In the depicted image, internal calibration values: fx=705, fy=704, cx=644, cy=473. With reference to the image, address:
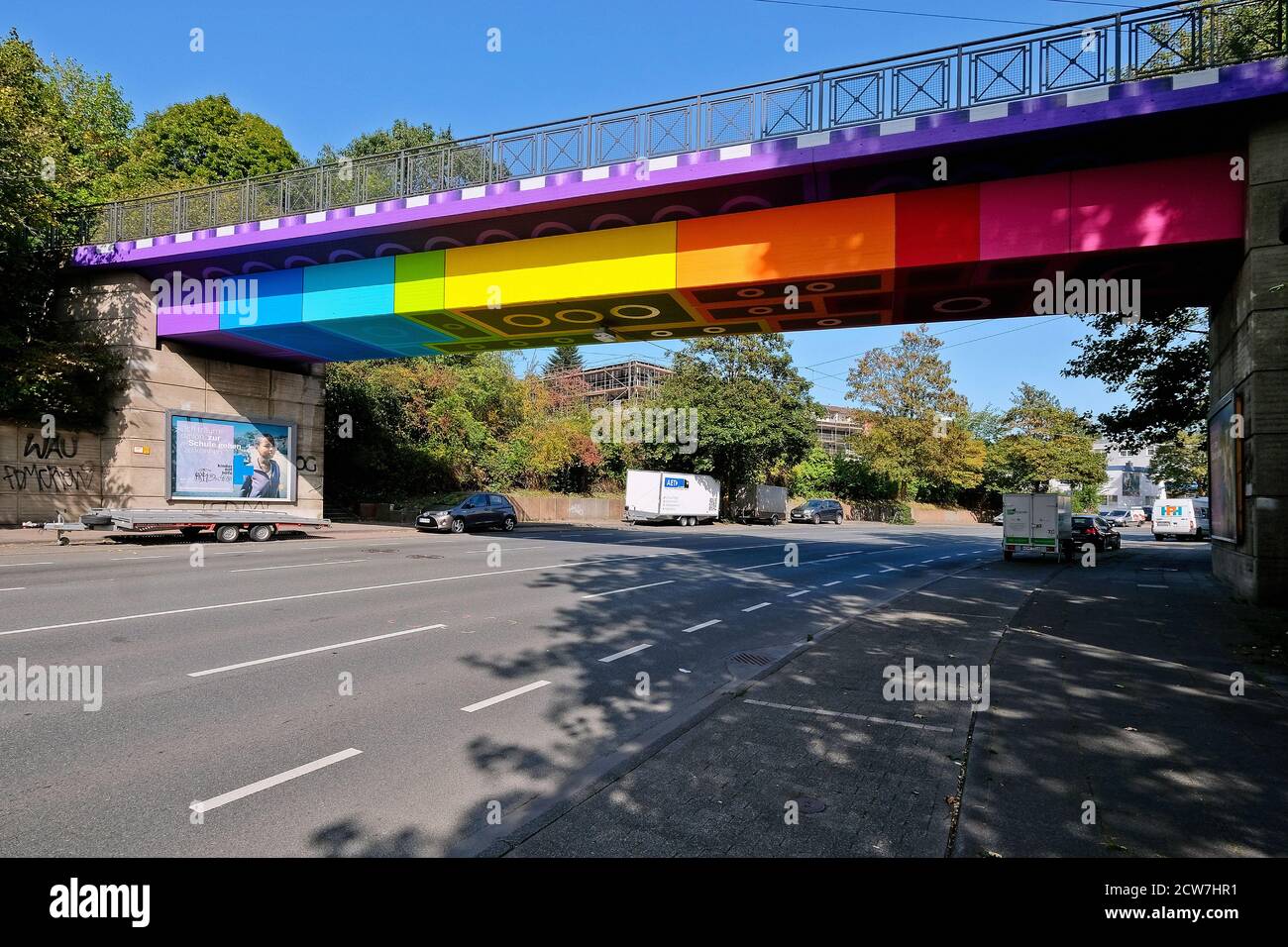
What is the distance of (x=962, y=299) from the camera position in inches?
589

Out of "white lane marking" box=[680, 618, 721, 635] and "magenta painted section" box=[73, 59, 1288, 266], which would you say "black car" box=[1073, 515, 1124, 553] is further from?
"white lane marking" box=[680, 618, 721, 635]

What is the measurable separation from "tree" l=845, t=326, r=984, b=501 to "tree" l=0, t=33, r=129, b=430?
168 ft

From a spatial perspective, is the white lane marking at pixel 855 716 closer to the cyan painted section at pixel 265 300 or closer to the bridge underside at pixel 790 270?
the bridge underside at pixel 790 270

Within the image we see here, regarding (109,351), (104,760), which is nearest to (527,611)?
(104,760)

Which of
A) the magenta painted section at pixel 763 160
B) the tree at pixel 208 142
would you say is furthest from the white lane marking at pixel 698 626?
the tree at pixel 208 142

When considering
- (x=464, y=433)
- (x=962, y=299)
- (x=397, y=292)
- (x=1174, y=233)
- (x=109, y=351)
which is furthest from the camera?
(x=464, y=433)

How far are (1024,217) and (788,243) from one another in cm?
416

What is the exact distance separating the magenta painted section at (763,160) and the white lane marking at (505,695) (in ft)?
34.0

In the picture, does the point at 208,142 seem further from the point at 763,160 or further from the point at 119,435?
the point at 763,160

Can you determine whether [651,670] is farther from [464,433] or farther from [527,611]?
[464,433]

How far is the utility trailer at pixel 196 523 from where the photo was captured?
736 inches

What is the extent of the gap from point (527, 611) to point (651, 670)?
11.5ft
